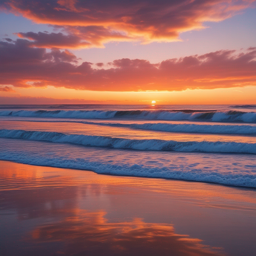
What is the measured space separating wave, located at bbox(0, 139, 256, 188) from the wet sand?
0.67m

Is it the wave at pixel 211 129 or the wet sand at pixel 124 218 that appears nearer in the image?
the wet sand at pixel 124 218

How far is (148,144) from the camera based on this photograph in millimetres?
12008

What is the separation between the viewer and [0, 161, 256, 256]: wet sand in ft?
9.91

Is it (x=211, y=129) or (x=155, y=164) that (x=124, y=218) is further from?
(x=211, y=129)

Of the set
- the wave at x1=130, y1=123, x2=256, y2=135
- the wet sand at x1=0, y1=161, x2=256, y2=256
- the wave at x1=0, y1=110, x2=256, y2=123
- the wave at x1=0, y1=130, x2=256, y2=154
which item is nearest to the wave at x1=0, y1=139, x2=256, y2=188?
the wet sand at x1=0, y1=161, x2=256, y2=256

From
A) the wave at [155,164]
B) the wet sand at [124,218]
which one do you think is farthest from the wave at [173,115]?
the wet sand at [124,218]

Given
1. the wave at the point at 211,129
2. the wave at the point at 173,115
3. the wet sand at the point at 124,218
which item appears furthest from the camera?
the wave at the point at 173,115

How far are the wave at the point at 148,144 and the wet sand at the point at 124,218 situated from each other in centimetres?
532

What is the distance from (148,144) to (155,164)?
3930mm

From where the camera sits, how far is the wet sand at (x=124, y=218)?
302 cm

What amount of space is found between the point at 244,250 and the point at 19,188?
479 centimetres

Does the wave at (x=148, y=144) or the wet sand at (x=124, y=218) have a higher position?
the wave at (x=148, y=144)

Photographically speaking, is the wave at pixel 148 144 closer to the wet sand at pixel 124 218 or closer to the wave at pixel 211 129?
the wet sand at pixel 124 218

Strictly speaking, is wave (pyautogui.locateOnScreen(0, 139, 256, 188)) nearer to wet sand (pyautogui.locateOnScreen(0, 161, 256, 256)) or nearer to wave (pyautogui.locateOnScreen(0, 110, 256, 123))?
wet sand (pyautogui.locateOnScreen(0, 161, 256, 256))
